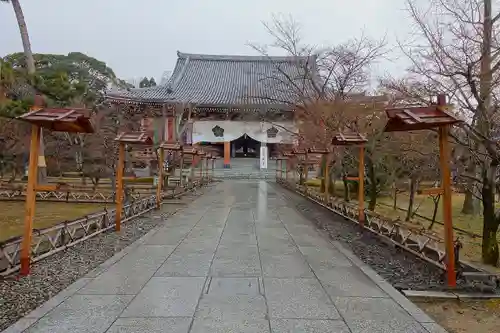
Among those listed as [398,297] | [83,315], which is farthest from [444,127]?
[83,315]

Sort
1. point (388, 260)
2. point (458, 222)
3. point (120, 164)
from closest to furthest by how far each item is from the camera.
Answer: point (388, 260) → point (120, 164) → point (458, 222)

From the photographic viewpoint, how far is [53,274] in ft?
16.8

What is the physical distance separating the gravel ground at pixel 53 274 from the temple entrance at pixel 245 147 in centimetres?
3321

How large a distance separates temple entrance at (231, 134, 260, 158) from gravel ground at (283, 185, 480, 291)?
3129 cm

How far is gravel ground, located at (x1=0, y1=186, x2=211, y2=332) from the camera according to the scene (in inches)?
158

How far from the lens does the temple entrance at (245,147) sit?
41344 mm

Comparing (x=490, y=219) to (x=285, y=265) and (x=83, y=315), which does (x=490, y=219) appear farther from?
(x=83, y=315)

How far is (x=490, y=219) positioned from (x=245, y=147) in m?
36.9

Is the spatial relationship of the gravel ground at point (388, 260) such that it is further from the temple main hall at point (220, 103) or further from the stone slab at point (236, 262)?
the temple main hall at point (220, 103)

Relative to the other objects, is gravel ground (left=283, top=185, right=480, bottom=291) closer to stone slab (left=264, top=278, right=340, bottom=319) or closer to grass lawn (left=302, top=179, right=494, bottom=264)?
grass lawn (left=302, top=179, right=494, bottom=264)

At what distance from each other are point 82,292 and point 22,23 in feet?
56.9

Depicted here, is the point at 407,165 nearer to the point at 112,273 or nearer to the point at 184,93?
the point at 112,273

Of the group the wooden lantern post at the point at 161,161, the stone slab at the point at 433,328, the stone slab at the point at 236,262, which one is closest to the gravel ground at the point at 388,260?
the stone slab at the point at 433,328

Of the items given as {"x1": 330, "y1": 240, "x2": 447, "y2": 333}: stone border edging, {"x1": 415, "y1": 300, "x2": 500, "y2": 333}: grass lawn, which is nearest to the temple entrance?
{"x1": 330, "y1": 240, "x2": 447, "y2": 333}: stone border edging
